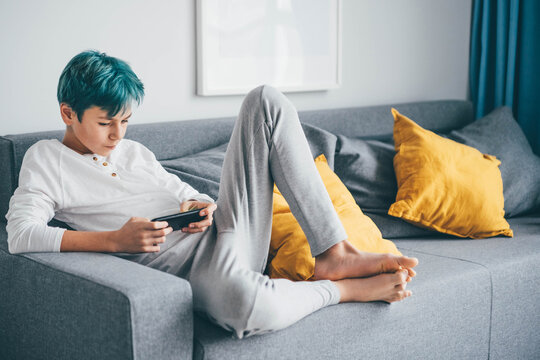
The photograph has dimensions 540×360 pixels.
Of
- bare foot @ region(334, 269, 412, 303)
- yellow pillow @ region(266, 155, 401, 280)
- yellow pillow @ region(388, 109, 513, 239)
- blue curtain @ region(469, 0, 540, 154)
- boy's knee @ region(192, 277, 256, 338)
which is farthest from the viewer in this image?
blue curtain @ region(469, 0, 540, 154)

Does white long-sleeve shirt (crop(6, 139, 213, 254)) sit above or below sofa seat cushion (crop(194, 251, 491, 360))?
above

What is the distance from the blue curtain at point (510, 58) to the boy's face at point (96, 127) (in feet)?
7.36

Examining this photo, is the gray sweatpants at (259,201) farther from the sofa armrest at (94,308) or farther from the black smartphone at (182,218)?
the sofa armrest at (94,308)

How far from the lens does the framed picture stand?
2.47 m

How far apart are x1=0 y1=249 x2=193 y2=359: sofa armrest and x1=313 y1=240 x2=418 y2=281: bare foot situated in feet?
1.44

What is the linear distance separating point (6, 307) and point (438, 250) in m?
1.36

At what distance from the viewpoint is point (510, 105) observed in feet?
10.6

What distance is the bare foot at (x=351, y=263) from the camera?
1644 millimetres

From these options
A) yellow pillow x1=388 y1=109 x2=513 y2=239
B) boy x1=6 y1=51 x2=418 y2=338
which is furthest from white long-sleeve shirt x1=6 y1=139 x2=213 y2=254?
yellow pillow x1=388 y1=109 x2=513 y2=239

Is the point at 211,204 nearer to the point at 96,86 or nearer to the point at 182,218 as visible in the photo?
the point at 182,218

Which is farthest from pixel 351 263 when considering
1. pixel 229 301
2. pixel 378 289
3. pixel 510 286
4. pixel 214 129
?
pixel 214 129

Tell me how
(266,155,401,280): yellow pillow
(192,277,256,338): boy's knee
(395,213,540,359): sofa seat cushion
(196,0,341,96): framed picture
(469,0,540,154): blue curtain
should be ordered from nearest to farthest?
(192,277,256,338): boy's knee < (266,155,401,280): yellow pillow < (395,213,540,359): sofa seat cushion < (196,0,341,96): framed picture < (469,0,540,154): blue curtain

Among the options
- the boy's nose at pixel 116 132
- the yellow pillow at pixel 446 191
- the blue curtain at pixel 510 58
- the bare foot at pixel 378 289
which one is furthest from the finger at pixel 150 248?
the blue curtain at pixel 510 58

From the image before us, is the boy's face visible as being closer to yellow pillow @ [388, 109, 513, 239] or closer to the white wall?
the white wall
